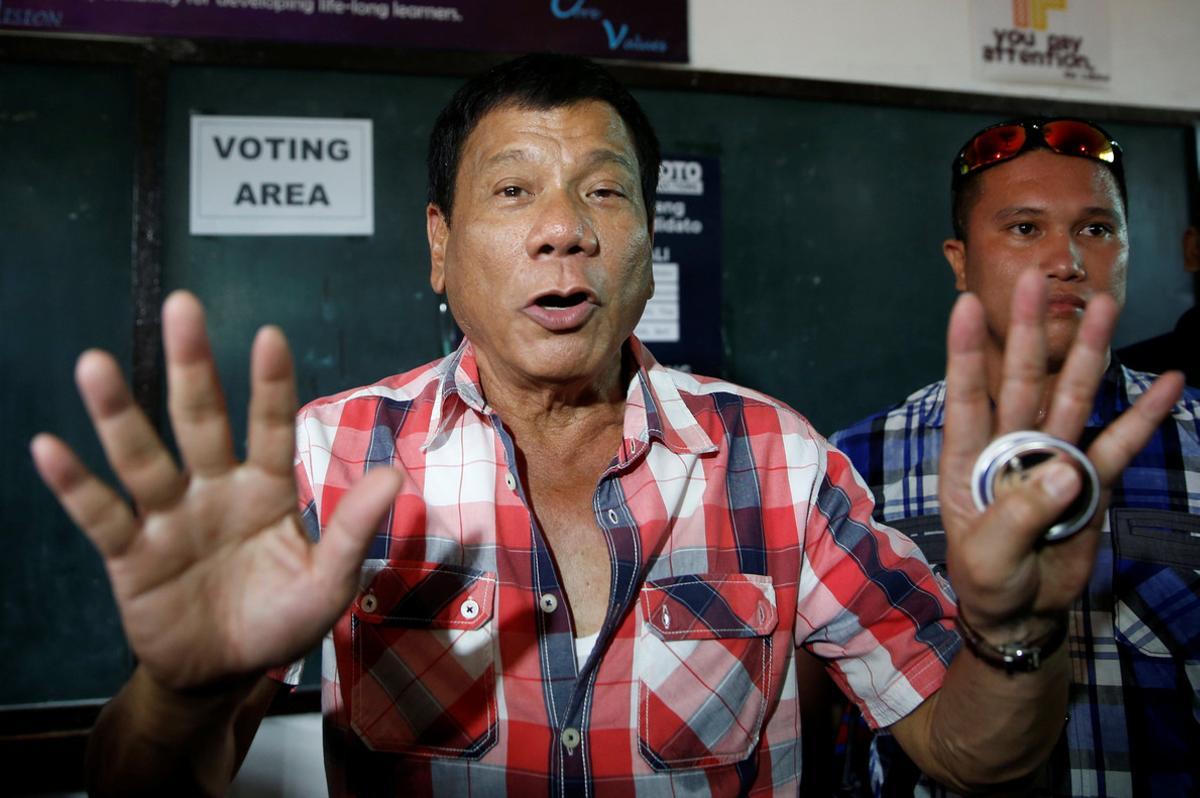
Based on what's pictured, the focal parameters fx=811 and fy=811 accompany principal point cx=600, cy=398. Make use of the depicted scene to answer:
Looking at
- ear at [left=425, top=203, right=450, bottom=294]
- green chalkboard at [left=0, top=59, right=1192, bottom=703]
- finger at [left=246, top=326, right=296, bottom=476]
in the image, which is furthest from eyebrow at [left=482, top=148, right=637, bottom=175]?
green chalkboard at [left=0, top=59, right=1192, bottom=703]

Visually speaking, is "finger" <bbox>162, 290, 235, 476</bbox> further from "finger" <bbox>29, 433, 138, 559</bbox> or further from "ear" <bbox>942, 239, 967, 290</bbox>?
"ear" <bbox>942, 239, 967, 290</bbox>

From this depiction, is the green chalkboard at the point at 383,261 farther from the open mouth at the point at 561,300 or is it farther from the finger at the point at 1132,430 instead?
the finger at the point at 1132,430

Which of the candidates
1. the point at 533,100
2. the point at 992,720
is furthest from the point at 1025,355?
the point at 533,100

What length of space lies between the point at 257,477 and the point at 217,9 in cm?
183

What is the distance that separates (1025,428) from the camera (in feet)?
2.92

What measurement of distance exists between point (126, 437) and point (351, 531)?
219 millimetres

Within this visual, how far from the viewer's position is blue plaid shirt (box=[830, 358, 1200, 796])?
1369mm

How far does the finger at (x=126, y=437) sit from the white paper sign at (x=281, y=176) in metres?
1.57

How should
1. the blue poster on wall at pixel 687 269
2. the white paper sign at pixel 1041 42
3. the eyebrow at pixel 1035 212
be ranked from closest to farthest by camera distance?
the eyebrow at pixel 1035 212
the blue poster on wall at pixel 687 269
the white paper sign at pixel 1041 42

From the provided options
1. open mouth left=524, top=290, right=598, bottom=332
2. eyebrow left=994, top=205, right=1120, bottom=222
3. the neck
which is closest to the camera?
open mouth left=524, top=290, right=598, bottom=332

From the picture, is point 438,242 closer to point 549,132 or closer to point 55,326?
point 549,132

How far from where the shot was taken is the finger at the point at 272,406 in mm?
761

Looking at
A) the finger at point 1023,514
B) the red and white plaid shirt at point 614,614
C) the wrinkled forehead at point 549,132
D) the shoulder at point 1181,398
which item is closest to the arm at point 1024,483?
the finger at point 1023,514

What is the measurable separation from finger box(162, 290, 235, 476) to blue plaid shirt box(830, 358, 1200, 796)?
1223mm
